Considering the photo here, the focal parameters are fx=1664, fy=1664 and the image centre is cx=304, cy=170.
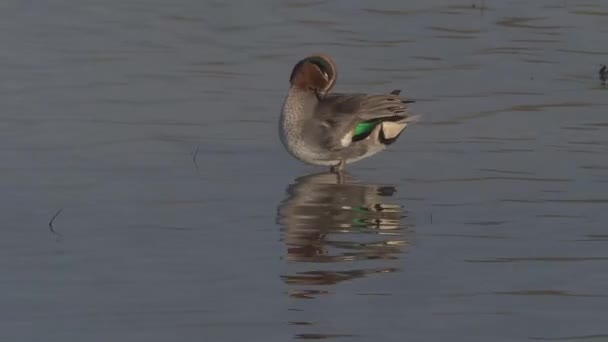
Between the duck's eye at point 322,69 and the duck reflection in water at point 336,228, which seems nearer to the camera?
the duck reflection in water at point 336,228

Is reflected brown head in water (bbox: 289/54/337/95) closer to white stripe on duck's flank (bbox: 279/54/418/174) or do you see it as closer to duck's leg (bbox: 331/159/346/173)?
white stripe on duck's flank (bbox: 279/54/418/174)

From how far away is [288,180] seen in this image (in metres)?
11.4

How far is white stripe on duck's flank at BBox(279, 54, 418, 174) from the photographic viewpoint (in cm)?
1168

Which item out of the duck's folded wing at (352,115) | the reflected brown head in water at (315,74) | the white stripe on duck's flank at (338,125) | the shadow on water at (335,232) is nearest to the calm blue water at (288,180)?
the shadow on water at (335,232)

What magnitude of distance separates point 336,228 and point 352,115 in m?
2.01

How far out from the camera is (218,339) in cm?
738

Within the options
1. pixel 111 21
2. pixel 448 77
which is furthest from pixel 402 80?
pixel 111 21

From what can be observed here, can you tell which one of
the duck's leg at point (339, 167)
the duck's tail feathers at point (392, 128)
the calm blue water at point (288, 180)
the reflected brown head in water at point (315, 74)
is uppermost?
the reflected brown head in water at point (315, 74)

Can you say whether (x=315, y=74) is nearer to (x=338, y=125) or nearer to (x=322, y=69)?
(x=322, y=69)

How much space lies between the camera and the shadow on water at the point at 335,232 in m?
8.63

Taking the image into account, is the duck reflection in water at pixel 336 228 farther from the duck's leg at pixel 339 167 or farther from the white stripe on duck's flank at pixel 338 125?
the white stripe on duck's flank at pixel 338 125

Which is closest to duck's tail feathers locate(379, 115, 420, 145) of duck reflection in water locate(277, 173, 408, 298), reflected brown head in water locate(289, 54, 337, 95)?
duck reflection in water locate(277, 173, 408, 298)

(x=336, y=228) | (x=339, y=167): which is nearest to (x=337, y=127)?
(x=339, y=167)

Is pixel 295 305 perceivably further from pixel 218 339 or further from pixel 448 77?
pixel 448 77
